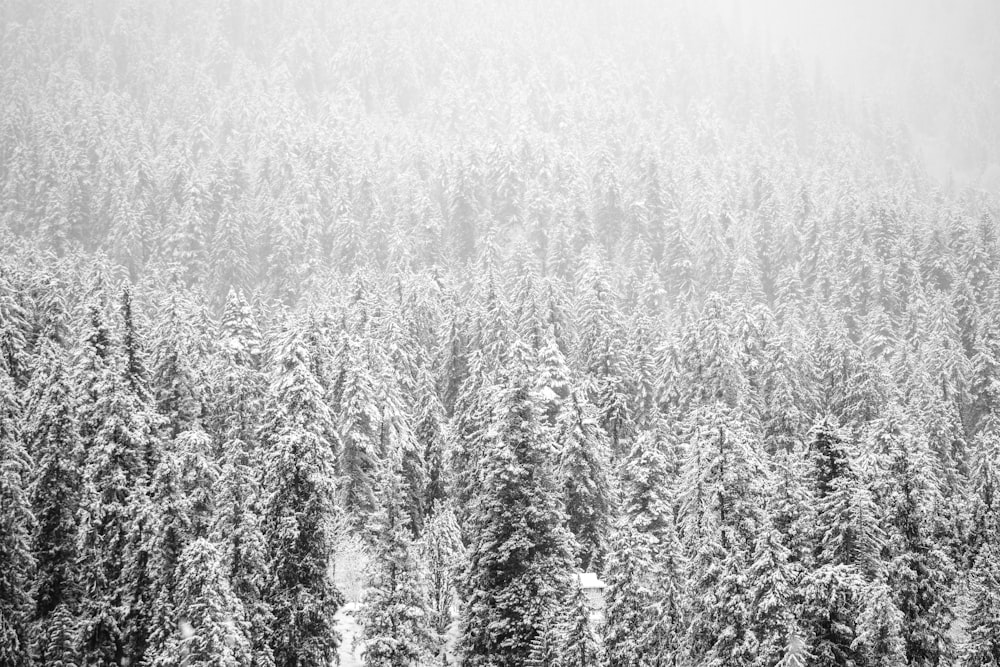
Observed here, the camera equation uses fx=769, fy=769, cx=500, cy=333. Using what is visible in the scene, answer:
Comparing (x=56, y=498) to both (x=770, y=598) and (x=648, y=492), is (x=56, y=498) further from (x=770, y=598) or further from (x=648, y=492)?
(x=770, y=598)

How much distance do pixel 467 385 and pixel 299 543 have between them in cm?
1873

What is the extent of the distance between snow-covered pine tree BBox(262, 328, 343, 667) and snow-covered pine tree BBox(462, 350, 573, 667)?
5.06 meters

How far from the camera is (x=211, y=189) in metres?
80.9

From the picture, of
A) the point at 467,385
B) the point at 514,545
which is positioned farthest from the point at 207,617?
the point at 467,385

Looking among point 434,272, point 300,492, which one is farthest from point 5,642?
point 434,272

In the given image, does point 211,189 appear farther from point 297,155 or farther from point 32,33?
point 32,33

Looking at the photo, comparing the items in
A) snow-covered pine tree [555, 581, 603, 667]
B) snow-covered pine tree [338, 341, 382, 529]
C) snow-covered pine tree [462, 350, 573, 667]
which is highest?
snow-covered pine tree [338, 341, 382, 529]

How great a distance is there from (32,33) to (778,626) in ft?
475

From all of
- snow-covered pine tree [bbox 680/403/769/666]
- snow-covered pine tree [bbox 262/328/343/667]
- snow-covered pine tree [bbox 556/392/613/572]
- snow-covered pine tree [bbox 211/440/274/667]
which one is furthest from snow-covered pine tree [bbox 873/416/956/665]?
snow-covered pine tree [bbox 211/440/274/667]

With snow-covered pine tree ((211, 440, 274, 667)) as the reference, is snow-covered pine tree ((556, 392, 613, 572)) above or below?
above

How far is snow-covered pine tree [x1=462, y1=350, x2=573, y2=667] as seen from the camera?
87.1ft

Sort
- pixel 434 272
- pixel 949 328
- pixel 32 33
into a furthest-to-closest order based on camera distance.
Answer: pixel 32 33, pixel 434 272, pixel 949 328

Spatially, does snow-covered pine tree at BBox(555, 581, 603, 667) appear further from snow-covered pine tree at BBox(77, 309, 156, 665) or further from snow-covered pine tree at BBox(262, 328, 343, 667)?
snow-covered pine tree at BBox(77, 309, 156, 665)

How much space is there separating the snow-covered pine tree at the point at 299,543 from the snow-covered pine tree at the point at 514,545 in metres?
5.06
